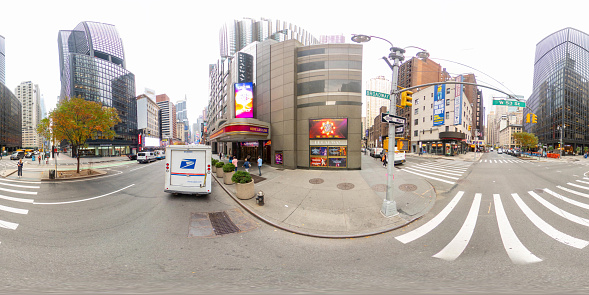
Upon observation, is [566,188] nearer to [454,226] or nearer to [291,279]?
[454,226]

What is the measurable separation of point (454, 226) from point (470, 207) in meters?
3.04

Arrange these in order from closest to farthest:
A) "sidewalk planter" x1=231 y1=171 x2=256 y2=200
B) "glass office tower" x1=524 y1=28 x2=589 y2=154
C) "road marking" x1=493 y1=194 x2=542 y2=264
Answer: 1. "road marking" x1=493 y1=194 x2=542 y2=264
2. "sidewalk planter" x1=231 y1=171 x2=256 y2=200
3. "glass office tower" x1=524 y1=28 x2=589 y2=154

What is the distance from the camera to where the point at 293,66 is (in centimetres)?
1867

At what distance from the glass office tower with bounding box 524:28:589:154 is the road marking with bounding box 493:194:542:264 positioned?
301 feet

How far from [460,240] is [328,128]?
42.7 ft

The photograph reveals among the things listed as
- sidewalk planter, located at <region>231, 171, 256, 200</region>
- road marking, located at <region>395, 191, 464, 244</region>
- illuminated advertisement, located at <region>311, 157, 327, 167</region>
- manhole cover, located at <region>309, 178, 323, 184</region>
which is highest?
illuminated advertisement, located at <region>311, 157, 327, 167</region>

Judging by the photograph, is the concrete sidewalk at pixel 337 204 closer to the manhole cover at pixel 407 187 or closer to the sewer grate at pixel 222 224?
the manhole cover at pixel 407 187

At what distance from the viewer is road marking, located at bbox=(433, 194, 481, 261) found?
187 inches

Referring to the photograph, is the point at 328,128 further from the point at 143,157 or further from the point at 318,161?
the point at 143,157

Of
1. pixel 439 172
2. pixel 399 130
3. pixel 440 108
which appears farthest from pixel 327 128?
pixel 440 108

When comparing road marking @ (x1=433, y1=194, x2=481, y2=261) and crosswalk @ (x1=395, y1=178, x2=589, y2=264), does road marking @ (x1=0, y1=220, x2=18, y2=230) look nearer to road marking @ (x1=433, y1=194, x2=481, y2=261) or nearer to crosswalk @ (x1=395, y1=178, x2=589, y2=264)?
crosswalk @ (x1=395, y1=178, x2=589, y2=264)

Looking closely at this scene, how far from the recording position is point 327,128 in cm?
1772

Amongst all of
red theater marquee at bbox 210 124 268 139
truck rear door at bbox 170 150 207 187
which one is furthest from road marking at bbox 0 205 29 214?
red theater marquee at bbox 210 124 268 139

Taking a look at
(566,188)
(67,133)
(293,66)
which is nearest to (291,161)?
(293,66)
